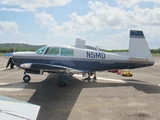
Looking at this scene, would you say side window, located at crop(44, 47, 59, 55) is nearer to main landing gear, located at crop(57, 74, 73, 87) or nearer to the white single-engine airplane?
the white single-engine airplane

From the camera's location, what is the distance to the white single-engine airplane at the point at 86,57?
427 inches

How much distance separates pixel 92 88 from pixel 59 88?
166 centimetres

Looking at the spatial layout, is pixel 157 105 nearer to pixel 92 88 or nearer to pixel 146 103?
pixel 146 103

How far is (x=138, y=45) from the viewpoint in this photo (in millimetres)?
11359

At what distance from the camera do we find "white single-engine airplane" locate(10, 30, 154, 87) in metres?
10.9

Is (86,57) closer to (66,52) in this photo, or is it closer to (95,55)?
(95,55)

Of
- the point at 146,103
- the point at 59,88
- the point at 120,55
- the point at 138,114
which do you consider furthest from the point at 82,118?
the point at 120,55

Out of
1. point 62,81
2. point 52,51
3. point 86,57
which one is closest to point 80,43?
point 86,57

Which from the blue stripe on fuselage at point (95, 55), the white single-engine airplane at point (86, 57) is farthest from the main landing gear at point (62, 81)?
the blue stripe on fuselage at point (95, 55)

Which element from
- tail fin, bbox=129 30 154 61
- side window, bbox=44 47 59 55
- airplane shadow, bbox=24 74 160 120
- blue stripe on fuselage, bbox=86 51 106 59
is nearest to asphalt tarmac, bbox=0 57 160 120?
airplane shadow, bbox=24 74 160 120

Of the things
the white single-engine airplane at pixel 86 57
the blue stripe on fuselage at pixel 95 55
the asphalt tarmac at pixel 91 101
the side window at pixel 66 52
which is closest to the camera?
the asphalt tarmac at pixel 91 101

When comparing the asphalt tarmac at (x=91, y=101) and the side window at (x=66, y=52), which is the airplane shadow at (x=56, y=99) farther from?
the side window at (x=66, y=52)

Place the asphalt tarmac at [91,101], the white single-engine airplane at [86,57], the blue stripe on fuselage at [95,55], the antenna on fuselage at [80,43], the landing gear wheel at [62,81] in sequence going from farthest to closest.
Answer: the antenna on fuselage at [80,43], the blue stripe on fuselage at [95,55], the white single-engine airplane at [86,57], the landing gear wheel at [62,81], the asphalt tarmac at [91,101]

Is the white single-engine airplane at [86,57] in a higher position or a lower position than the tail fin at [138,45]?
lower
